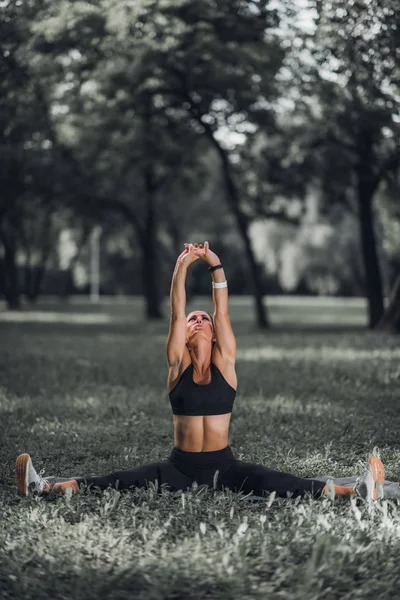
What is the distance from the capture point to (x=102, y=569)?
397 cm

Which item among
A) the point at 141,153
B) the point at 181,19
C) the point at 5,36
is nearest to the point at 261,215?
the point at 141,153

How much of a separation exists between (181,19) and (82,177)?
12.7 m

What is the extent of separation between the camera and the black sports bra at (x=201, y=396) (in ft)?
17.4

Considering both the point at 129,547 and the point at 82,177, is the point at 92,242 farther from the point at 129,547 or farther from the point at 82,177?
the point at 129,547

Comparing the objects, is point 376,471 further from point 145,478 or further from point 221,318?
point 145,478

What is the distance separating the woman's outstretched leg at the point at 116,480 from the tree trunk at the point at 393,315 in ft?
52.5

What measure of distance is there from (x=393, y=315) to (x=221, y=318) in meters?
16.5

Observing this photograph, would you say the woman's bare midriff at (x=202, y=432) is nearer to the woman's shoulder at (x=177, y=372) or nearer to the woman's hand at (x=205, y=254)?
the woman's shoulder at (x=177, y=372)

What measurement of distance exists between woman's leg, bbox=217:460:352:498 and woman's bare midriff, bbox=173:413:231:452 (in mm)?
235

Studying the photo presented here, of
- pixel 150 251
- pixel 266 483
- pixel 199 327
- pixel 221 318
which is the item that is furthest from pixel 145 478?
pixel 150 251

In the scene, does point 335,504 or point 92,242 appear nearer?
point 335,504

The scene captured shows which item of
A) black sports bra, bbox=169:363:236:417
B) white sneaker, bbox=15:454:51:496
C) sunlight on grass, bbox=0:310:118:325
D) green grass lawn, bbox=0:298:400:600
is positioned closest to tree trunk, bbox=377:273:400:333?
green grass lawn, bbox=0:298:400:600

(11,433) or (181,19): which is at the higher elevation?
(181,19)

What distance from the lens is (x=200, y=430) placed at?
17.4 ft
